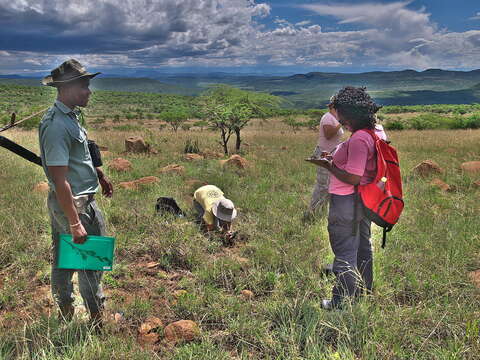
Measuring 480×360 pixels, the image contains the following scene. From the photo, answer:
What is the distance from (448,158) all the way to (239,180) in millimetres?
6702

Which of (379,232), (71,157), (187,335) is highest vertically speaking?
(71,157)

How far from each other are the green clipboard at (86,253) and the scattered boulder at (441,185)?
6.51 metres

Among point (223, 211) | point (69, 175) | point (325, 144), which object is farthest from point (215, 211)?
point (69, 175)

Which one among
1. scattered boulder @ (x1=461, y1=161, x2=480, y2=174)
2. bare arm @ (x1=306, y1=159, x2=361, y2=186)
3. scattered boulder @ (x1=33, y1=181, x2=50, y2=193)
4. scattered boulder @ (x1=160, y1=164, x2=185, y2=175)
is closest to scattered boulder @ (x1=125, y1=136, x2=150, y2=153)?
scattered boulder @ (x1=160, y1=164, x2=185, y2=175)

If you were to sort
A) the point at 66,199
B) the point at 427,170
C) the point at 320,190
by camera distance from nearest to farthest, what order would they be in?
the point at 66,199 → the point at 320,190 → the point at 427,170

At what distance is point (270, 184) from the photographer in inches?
278

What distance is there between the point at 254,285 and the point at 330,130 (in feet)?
7.51

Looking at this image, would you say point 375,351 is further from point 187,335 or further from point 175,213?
point 175,213

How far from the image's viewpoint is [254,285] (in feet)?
10.7

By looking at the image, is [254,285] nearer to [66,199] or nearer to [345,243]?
[345,243]

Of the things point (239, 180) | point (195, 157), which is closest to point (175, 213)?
point (239, 180)

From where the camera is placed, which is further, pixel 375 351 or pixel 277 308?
pixel 277 308

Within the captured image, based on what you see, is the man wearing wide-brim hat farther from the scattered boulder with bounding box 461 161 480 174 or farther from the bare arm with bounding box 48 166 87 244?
the scattered boulder with bounding box 461 161 480 174

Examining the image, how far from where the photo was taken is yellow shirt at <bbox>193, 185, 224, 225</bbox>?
438 cm
